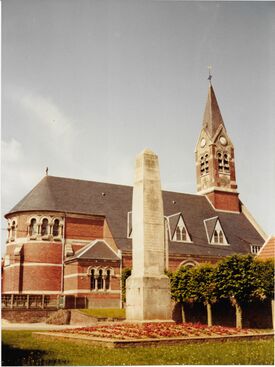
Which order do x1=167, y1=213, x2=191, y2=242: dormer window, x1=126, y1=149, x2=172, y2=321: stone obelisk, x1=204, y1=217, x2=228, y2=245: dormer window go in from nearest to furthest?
1. x1=126, y1=149, x2=172, y2=321: stone obelisk
2. x1=167, y1=213, x2=191, y2=242: dormer window
3. x1=204, y1=217, x2=228, y2=245: dormer window

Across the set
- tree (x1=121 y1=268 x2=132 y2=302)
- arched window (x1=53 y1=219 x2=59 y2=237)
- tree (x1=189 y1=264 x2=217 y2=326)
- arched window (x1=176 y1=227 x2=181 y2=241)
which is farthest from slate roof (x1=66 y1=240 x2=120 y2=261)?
tree (x1=189 y1=264 x2=217 y2=326)

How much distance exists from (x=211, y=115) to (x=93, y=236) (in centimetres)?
2318

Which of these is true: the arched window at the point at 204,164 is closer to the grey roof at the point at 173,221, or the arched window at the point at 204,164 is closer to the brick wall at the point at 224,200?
the brick wall at the point at 224,200

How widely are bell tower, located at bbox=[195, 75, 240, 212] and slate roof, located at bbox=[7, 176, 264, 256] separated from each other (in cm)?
149

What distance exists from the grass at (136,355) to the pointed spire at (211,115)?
138ft

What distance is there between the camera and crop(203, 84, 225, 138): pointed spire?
54250mm

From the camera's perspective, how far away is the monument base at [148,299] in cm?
1710

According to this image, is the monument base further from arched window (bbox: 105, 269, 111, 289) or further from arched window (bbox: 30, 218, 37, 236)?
arched window (bbox: 30, 218, 37, 236)

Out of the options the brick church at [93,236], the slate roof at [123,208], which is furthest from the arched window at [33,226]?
the slate roof at [123,208]

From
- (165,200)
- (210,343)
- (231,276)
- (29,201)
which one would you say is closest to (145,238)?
(210,343)

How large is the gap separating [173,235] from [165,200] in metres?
5.63

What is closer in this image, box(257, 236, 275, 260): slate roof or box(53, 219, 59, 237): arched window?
box(257, 236, 275, 260): slate roof

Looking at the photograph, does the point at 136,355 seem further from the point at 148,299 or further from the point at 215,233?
the point at 215,233

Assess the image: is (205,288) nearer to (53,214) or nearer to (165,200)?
(53,214)
